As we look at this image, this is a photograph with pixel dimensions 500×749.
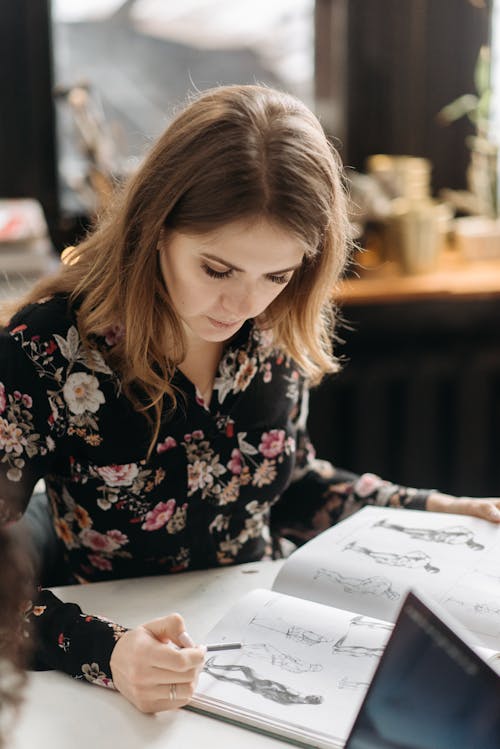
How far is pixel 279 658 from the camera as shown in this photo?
0.96 metres

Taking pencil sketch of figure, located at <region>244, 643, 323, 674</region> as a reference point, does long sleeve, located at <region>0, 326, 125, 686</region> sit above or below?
above

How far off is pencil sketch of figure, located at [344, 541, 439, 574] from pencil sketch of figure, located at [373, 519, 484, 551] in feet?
0.15

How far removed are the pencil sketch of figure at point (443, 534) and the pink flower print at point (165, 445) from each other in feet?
0.91

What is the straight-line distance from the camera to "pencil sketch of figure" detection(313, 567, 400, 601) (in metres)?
1.08

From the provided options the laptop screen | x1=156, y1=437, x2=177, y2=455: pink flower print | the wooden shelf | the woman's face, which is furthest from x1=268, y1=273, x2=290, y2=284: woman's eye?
the wooden shelf

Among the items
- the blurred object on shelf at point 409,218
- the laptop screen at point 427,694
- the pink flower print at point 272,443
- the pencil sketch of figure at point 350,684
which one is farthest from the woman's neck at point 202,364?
the blurred object on shelf at point 409,218

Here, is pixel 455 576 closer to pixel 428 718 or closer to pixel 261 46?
pixel 428 718

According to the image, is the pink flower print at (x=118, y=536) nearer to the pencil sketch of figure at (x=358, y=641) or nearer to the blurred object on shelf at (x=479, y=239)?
the pencil sketch of figure at (x=358, y=641)

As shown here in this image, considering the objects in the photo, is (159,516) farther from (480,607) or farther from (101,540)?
(480,607)

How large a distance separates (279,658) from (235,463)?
391mm

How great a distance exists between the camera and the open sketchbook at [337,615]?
34.9 inches

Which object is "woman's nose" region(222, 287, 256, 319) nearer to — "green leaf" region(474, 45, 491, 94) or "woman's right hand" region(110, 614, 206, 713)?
"woman's right hand" region(110, 614, 206, 713)

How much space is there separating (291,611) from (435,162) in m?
1.94

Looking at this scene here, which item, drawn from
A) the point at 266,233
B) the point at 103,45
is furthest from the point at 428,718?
the point at 103,45
